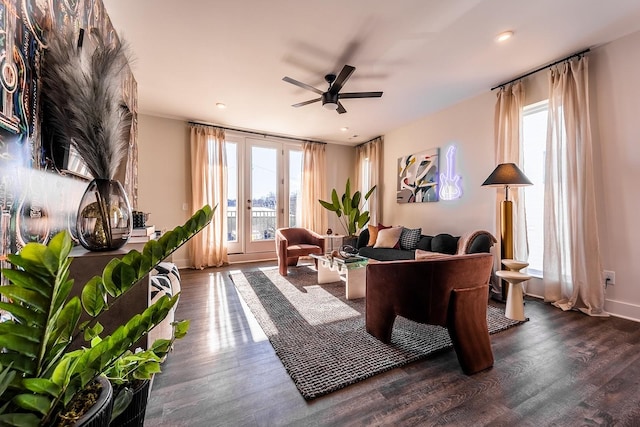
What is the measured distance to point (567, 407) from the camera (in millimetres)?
1267

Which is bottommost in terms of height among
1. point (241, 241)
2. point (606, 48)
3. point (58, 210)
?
point (241, 241)

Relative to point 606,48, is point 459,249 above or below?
below

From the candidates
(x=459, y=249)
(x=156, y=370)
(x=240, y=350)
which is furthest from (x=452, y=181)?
(x=156, y=370)

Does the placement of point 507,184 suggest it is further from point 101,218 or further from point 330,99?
point 101,218

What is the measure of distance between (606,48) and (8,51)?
165 inches

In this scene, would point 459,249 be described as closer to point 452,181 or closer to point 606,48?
point 452,181

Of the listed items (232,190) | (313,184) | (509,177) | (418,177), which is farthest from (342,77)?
(232,190)

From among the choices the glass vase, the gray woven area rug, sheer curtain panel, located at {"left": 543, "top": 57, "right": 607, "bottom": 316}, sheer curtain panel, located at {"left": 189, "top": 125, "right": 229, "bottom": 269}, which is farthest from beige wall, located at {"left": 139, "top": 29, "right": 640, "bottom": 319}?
the glass vase

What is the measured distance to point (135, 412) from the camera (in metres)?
0.70

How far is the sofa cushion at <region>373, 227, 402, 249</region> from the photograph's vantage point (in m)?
4.07

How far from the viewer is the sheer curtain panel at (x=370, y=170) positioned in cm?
517

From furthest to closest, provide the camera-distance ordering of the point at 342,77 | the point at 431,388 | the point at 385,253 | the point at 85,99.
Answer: the point at 385,253, the point at 342,77, the point at 431,388, the point at 85,99

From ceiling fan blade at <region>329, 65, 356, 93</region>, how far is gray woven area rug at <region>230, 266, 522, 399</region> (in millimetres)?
2282

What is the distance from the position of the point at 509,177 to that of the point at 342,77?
1.93 meters
